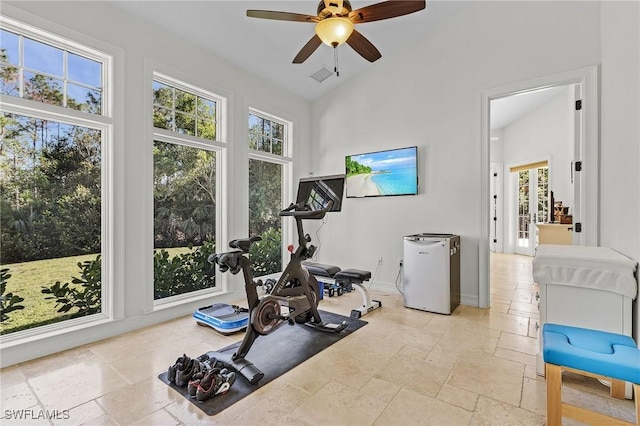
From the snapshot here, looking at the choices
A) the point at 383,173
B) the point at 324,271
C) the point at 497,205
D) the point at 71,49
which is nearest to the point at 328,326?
the point at 324,271

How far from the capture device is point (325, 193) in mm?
3371

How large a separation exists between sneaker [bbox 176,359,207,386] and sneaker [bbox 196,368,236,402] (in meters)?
0.14

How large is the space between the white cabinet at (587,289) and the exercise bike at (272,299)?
70.2 inches

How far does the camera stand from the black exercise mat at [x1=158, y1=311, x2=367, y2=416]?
1.94 meters

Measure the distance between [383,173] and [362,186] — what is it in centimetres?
42

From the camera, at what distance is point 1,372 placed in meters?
2.28

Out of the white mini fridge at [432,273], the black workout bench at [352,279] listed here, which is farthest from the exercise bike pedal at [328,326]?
the white mini fridge at [432,273]

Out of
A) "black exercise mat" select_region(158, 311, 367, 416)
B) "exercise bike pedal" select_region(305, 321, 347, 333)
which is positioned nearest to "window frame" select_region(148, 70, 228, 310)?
"black exercise mat" select_region(158, 311, 367, 416)

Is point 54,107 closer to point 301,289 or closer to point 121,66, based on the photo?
point 121,66

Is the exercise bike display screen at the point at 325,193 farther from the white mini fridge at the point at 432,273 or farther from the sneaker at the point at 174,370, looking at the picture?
the sneaker at the point at 174,370

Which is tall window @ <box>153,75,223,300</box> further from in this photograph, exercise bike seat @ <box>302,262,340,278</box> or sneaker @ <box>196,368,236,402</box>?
sneaker @ <box>196,368,236,402</box>

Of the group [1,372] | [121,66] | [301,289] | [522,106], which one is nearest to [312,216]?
[301,289]

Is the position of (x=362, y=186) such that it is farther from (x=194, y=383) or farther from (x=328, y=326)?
(x=194, y=383)

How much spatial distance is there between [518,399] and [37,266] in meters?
3.91
